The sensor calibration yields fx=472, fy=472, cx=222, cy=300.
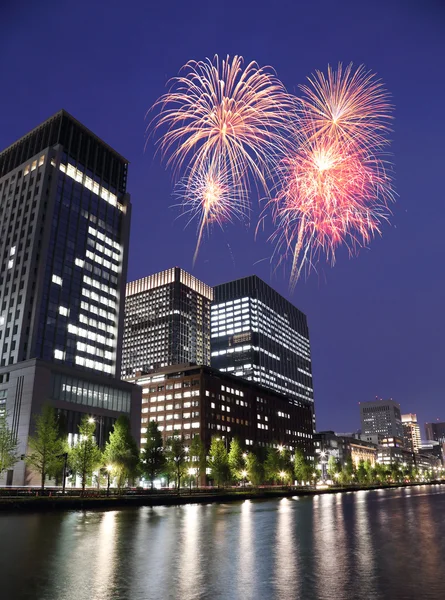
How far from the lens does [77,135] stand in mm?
125875

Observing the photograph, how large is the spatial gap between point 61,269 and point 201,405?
6826 cm

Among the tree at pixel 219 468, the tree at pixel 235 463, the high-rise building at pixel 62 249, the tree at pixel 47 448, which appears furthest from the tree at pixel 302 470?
the tree at pixel 47 448

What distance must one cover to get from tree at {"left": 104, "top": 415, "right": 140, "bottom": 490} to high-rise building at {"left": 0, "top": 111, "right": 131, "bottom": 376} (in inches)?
1217

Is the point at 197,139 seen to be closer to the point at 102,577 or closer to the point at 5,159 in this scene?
the point at 102,577

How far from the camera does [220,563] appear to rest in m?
18.7

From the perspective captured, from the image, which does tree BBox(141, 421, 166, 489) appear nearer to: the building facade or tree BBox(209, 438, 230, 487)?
tree BBox(209, 438, 230, 487)

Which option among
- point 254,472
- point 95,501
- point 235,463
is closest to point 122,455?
point 95,501

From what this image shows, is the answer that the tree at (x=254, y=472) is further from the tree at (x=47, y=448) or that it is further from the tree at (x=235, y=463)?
the tree at (x=47, y=448)

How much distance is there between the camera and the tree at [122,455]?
81.2m

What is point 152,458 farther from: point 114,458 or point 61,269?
point 61,269

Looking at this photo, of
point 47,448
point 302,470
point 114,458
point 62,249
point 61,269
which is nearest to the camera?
point 47,448

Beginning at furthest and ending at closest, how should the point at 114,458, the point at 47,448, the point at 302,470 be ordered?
the point at 302,470
the point at 114,458
the point at 47,448

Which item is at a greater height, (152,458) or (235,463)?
(152,458)

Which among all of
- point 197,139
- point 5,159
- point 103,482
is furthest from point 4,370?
point 197,139
